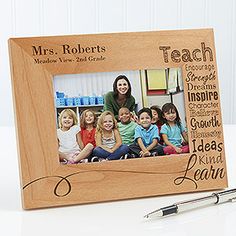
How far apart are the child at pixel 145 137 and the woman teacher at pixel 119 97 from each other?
0.02 meters

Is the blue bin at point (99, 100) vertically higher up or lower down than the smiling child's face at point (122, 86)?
lower down

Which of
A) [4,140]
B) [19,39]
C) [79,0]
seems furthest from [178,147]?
[79,0]

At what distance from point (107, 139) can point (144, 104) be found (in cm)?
7

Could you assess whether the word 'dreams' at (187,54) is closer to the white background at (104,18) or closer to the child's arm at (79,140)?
the child's arm at (79,140)

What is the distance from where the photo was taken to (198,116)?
33.6 inches

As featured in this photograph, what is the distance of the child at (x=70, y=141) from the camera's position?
31.4 inches

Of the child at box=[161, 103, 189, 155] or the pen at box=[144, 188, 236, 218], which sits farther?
the child at box=[161, 103, 189, 155]

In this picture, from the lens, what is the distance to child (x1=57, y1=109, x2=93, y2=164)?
80cm

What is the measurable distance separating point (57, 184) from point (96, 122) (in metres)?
0.10

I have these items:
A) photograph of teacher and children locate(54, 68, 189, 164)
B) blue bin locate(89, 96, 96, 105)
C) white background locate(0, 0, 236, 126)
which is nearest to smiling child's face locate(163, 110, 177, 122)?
photograph of teacher and children locate(54, 68, 189, 164)

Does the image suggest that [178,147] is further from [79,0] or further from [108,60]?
[79,0]

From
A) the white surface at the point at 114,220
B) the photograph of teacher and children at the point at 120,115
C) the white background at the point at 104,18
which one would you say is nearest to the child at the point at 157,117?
the photograph of teacher and children at the point at 120,115

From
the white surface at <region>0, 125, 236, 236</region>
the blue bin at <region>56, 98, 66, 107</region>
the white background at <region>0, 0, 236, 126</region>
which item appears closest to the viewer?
the white surface at <region>0, 125, 236, 236</region>

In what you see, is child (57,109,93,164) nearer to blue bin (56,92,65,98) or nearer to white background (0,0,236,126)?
blue bin (56,92,65,98)
